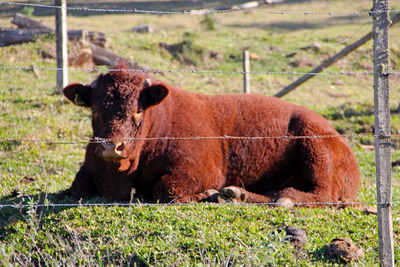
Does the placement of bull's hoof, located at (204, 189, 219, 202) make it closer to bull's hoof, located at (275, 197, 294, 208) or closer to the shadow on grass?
bull's hoof, located at (275, 197, 294, 208)

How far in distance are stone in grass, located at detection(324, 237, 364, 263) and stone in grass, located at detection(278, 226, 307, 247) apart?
0.77 ft

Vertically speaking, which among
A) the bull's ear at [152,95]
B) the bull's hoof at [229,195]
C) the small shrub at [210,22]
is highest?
the small shrub at [210,22]

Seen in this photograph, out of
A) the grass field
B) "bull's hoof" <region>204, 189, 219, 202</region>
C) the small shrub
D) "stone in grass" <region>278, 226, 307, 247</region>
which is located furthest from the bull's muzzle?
the small shrub

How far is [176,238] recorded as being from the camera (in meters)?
5.16

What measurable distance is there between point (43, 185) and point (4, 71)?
632cm

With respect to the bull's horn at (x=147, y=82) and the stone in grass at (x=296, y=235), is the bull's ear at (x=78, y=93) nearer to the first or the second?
the bull's horn at (x=147, y=82)

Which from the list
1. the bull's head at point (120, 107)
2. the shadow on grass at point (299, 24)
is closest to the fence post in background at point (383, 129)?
the bull's head at point (120, 107)

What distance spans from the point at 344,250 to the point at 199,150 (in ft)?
8.19

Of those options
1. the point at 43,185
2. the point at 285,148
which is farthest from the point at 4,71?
the point at 285,148

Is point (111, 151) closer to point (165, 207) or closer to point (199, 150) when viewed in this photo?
point (165, 207)

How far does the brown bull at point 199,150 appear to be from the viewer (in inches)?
247

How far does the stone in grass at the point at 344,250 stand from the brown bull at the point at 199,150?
1.19 metres

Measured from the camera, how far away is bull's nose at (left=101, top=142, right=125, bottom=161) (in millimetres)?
5734

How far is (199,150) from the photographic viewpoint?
6852 mm
